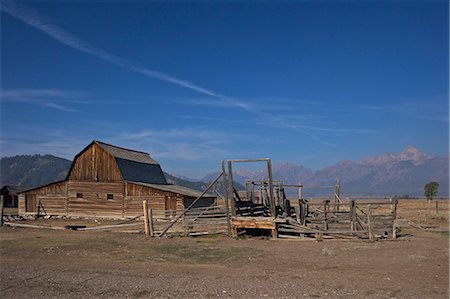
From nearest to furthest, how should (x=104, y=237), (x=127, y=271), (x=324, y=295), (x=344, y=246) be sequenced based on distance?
1. (x=324, y=295)
2. (x=127, y=271)
3. (x=344, y=246)
4. (x=104, y=237)

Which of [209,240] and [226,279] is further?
[209,240]

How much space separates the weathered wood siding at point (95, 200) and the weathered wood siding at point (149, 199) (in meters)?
0.72

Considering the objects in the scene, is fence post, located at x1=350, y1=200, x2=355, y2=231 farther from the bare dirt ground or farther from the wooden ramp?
the wooden ramp

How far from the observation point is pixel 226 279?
1117 centimetres

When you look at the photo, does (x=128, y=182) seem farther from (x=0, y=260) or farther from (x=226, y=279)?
(x=226, y=279)

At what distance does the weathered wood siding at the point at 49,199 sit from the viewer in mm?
41719

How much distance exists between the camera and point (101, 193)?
40594 mm

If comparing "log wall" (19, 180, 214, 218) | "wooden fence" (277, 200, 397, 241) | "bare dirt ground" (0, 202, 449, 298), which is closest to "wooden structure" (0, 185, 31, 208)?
"log wall" (19, 180, 214, 218)

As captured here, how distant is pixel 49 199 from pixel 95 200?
5.34 m

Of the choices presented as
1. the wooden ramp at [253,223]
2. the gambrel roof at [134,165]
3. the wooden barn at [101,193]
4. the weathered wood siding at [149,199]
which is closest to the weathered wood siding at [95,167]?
the wooden barn at [101,193]

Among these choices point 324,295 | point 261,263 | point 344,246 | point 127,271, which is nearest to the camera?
point 324,295

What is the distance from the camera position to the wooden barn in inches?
1534

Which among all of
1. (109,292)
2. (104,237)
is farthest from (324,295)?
(104,237)

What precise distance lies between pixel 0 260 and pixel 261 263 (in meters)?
9.12
